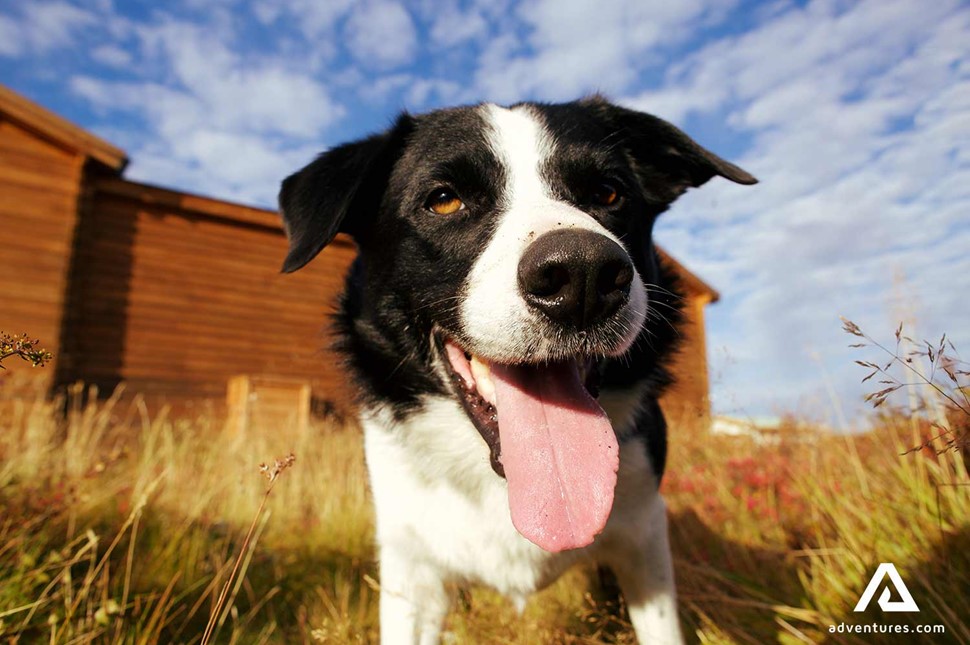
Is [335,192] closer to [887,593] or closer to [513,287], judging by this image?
[513,287]

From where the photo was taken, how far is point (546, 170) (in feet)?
7.34

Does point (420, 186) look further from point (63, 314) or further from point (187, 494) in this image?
point (63, 314)

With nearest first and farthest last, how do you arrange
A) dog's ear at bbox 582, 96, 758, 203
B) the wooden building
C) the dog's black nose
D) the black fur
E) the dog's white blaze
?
1. the dog's black nose
2. the dog's white blaze
3. the black fur
4. dog's ear at bbox 582, 96, 758, 203
5. the wooden building

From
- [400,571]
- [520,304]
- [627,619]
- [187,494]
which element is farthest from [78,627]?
[187,494]

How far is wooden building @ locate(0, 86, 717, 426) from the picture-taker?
38.2ft

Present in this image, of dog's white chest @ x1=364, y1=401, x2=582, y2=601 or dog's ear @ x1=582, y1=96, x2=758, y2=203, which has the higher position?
dog's ear @ x1=582, y1=96, x2=758, y2=203

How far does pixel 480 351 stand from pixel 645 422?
2.79 feet

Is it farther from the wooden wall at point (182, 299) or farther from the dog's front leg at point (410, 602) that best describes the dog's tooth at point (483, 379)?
the wooden wall at point (182, 299)

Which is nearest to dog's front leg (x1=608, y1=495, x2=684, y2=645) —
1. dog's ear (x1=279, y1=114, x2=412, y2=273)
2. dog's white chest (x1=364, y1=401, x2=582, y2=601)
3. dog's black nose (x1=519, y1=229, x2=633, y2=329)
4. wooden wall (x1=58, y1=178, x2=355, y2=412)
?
dog's white chest (x1=364, y1=401, x2=582, y2=601)

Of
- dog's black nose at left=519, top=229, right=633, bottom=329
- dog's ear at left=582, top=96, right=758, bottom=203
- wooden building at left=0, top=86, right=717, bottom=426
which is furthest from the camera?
wooden building at left=0, top=86, right=717, bottom=426

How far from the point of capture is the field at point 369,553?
86.6 inches

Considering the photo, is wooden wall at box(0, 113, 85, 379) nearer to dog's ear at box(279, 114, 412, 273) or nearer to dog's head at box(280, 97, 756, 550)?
dog's ear at box(279, 114, 412, 273)

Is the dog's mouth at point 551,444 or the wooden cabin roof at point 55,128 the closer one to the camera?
the dog's mouth at point 551,444

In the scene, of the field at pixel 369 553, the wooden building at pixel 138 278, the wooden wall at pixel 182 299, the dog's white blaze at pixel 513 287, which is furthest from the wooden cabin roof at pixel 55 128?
the dog's white blaze at pixel 513 287
